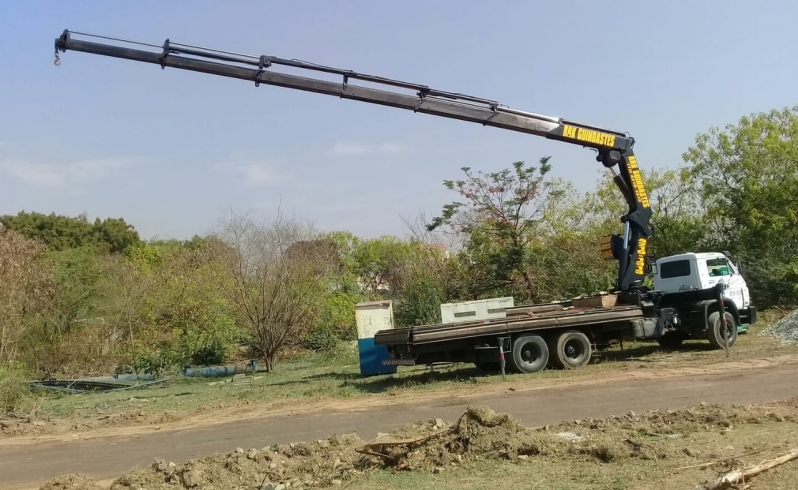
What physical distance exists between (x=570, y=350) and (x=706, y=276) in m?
5.40

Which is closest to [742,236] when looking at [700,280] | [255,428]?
[700,280]

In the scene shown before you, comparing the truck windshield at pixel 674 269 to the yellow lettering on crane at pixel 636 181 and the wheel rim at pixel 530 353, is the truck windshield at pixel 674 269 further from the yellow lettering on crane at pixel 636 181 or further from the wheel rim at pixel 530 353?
the wheel rim at pixel 530 353

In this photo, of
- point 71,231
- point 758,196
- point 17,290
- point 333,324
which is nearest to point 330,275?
point 333,324

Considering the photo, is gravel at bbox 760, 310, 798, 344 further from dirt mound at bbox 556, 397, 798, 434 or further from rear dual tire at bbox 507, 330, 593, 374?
dirt mound at bbox 556, 397, 798, 434

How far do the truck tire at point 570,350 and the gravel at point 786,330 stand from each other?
6.18 metres

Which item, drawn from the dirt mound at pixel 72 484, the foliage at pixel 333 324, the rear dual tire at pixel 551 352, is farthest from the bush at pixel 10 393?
the foliage at pixel 333 324

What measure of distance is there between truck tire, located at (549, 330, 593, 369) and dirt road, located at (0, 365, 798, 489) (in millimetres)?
2454

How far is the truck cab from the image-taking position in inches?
704

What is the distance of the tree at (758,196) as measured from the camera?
2527 centimetres

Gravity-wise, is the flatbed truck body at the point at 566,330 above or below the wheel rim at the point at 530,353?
above

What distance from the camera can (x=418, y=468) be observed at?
22.8ft

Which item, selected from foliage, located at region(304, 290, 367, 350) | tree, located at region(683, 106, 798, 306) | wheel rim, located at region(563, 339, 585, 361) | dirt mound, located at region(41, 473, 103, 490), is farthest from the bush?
tree, located at region(683, 106, 798, 306)

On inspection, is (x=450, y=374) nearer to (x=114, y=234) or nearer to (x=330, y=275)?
(x=330, y=275)

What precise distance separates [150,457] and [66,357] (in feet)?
47.6
